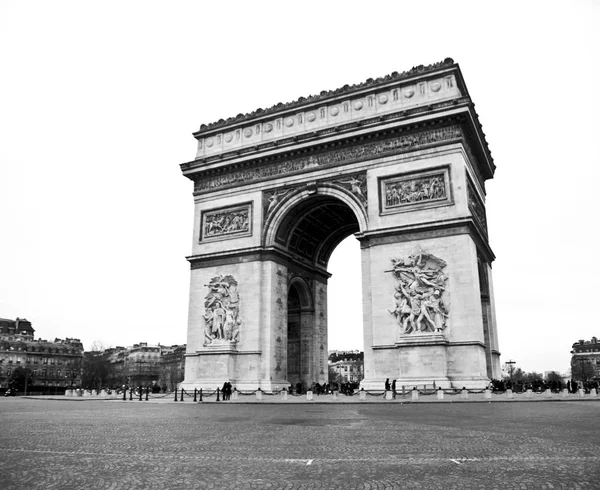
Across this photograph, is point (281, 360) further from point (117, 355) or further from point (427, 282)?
point (117, 355)

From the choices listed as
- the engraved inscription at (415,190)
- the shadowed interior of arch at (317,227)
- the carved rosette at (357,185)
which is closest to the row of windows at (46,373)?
the shadowed interior of arch at (317,227)

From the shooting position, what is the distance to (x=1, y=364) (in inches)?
3391

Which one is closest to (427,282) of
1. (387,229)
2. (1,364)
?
(387,229)

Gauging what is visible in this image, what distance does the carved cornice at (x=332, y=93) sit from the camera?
96.3 ft

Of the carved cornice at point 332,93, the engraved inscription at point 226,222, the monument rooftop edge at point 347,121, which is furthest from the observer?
the engraved inscription at point 226,222

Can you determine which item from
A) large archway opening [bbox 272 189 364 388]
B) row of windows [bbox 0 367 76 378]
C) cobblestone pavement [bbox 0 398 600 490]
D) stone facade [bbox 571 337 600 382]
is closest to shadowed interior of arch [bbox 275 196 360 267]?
large archway opening [bbox 272 189 364 388]

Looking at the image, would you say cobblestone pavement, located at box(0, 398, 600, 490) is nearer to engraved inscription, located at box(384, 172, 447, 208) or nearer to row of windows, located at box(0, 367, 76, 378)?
engraved inscription, located at box(384, 172, 447, 208)

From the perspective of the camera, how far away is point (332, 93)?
31719 millimetres

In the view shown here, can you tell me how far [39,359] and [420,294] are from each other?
8158cm

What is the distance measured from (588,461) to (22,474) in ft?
19.3

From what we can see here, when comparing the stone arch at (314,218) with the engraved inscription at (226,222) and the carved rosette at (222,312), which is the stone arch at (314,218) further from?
the carved rosette at (222,312)

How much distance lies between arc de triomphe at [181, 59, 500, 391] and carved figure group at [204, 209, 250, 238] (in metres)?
0.07

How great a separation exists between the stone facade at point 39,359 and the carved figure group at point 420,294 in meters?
68.6

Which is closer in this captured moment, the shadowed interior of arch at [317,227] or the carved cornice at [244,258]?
the carved cornice at [244,258]
